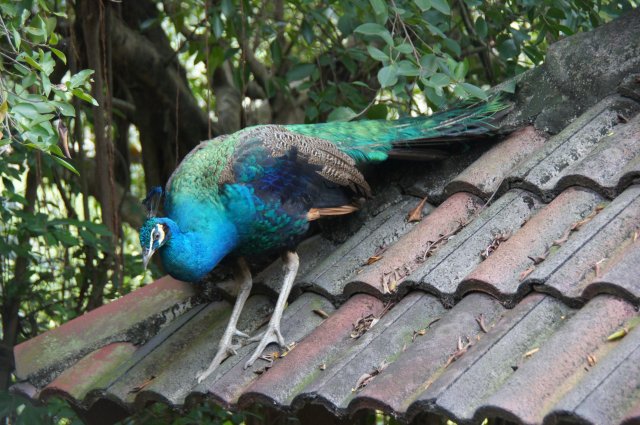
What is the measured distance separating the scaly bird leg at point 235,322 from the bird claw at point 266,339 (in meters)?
0.10

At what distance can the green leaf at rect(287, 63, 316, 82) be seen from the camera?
16.4ft

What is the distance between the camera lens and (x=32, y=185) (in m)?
5.50

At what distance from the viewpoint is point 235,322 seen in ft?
11.4

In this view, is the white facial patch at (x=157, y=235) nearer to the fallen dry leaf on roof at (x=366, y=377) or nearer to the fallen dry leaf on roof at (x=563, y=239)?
the fallen dry leaf on roof at (x=366, y=377)

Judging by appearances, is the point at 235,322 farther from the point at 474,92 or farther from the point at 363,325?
the point at 474,92

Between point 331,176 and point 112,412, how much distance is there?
1222mm

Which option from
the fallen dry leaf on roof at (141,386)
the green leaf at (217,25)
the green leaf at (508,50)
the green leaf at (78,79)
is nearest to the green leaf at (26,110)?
the green leaf at (78,79)

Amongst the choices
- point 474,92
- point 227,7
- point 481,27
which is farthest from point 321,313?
point 481,27

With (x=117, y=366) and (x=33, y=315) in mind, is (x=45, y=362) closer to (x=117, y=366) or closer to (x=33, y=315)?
(x=117, y=366)

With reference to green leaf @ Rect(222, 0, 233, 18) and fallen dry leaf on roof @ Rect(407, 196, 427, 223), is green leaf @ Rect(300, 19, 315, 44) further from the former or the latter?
fallen dry leaf on roof @ Rect(407, 196, 427, 223)

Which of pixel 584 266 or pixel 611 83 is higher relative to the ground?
pixel 611 83

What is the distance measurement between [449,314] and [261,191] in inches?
45.1

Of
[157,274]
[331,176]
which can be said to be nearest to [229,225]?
[331,176]

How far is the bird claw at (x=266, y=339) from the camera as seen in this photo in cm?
306
